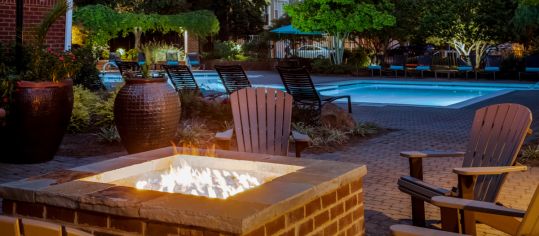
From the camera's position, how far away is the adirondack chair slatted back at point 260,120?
211 inches

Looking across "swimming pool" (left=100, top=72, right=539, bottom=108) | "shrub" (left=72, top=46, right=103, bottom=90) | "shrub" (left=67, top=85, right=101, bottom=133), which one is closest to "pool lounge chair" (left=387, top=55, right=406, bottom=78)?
"swimming pool" (left=100, top=72, right=539, bottom=108)

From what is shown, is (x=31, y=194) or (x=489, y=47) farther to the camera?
(x=489, y=47)

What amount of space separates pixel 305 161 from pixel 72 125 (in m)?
5.97

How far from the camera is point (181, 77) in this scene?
1082 centimetres

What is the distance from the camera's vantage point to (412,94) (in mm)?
19500

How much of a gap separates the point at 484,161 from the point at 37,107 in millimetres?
4382

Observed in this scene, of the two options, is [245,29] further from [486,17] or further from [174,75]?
[174,75]

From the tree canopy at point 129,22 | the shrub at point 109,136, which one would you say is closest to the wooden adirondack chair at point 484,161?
the shrub at point 109,136

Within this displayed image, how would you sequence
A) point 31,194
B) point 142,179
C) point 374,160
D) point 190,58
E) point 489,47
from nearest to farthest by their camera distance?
1. point 31,194
2. point 142,179
3. point 374,160
4. point 489,47
5. point 190,58

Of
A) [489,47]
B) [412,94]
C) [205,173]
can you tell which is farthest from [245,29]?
[205,173]

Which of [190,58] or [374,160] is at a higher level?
[190,58]

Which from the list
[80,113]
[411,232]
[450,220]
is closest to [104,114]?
[80,113]

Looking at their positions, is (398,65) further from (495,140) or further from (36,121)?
(495,140)

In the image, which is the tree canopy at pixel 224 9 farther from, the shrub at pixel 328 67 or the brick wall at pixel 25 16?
the brick wall at pixel 25 16
